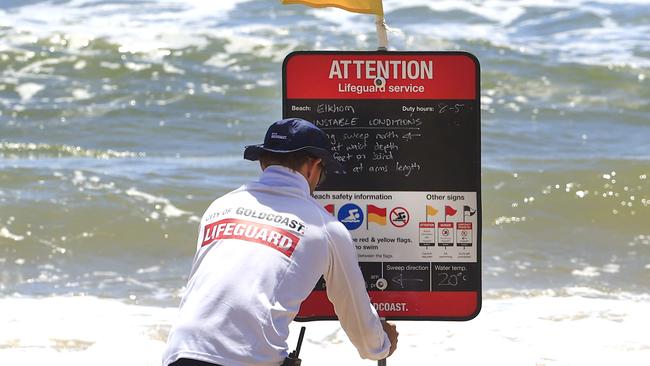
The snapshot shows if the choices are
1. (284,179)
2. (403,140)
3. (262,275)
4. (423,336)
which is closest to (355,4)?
(403,140)

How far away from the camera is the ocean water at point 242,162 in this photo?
22.2 feet

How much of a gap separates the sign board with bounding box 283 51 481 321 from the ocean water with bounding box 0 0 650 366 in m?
0.22

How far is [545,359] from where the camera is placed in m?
6.20

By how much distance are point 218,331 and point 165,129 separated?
11916 mm

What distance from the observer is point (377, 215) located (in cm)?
405

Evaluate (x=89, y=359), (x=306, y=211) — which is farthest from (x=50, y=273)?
(x=306, y=211)

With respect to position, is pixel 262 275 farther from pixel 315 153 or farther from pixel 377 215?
pixel 377 215

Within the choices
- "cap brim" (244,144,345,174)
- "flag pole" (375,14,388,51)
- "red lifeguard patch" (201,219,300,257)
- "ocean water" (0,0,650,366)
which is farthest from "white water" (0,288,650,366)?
"red lifeguard patch" (201,219,300,257)

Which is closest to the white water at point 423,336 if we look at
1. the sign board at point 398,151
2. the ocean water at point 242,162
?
the ocean water at point 242,162

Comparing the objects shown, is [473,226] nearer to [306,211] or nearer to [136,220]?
[306,211]

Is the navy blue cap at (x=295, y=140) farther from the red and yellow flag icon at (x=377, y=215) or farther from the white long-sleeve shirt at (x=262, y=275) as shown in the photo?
the red and yellow flag icon at (x=377, y=215)

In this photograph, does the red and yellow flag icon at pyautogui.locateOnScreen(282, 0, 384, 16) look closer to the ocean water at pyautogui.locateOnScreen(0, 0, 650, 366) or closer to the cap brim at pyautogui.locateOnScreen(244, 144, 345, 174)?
the ocean water at pyautogui.locateOnScreen(0, 0, 650, 366)

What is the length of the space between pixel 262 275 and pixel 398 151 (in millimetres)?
1023

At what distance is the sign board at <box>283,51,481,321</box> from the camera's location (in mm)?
4055
